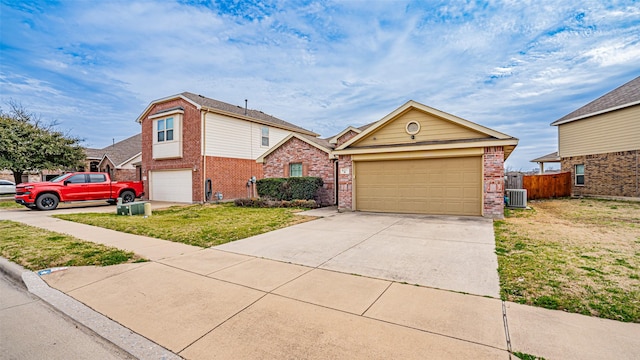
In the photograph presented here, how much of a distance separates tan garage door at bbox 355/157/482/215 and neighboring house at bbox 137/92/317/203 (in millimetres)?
9760

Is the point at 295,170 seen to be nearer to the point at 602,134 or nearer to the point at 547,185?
the point at 547,185

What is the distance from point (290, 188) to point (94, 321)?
474 inches

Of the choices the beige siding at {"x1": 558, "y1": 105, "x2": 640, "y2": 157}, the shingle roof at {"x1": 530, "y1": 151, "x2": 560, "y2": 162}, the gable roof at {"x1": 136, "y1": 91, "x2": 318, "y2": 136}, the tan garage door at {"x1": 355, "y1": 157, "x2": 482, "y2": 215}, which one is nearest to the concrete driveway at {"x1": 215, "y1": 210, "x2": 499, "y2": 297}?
the tan garage door at {"x1": 355, "y1": 157, "x2": 482, "y2": 215}

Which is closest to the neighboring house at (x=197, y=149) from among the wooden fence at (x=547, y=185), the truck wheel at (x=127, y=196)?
the truck wheel at (x=127, y=196)

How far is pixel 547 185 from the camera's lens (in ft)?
Result: 58.0

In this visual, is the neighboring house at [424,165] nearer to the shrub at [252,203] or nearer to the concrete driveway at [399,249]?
the concrete driveway at [399,249]

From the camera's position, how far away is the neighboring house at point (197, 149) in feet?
55.4

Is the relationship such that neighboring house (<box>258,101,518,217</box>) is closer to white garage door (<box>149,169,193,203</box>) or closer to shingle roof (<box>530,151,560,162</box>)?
white garage door (<box>149,169,193,203</box>)

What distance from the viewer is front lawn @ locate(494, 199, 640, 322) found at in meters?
3.33

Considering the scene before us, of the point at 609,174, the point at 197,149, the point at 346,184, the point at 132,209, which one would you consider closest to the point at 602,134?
the point at 609,174

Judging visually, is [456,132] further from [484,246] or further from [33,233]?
[33,233]

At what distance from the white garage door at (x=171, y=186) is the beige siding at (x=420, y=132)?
11759 mm

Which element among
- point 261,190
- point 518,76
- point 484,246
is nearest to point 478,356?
point 484,246

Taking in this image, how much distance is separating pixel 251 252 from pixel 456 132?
8.53m
